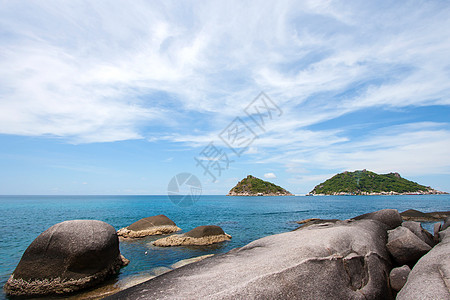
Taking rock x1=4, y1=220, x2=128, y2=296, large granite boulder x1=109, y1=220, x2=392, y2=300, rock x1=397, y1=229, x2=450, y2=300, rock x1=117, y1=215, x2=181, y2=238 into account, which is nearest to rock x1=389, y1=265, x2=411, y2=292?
large granite boulder x1=109, y1=220, x2=392, y2=300

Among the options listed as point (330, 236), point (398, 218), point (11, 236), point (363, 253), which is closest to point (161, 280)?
point (330, 236)

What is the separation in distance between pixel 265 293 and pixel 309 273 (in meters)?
1.70

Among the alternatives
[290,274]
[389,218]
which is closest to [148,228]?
[389,218]

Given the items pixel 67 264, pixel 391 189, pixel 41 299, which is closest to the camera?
pixel 41 299

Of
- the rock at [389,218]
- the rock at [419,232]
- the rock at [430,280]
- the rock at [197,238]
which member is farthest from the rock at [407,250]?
the rock at [197,238]

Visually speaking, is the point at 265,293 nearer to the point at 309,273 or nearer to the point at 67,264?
the point at 309,273

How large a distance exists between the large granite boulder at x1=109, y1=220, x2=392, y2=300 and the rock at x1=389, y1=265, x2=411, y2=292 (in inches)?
7.8

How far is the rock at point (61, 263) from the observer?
37.1 ft

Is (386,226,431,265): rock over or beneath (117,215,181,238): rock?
over

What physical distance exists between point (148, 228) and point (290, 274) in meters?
24.5

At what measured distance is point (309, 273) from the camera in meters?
6.93

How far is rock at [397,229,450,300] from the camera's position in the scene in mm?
6230

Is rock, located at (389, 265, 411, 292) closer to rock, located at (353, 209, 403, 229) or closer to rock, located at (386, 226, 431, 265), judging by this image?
rock, located at (386, 226, 431, 265)

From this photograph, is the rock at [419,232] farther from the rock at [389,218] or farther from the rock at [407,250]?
the rock at [407,250]
